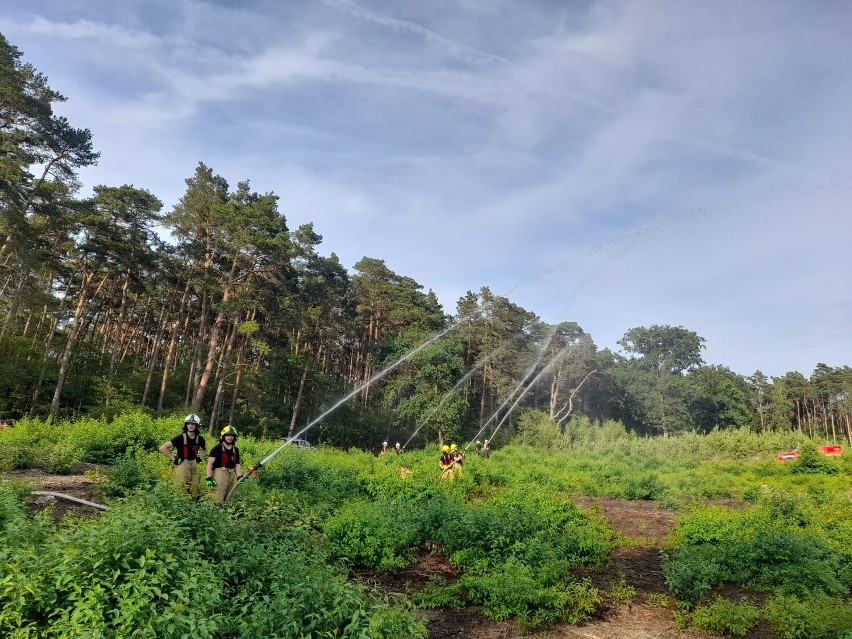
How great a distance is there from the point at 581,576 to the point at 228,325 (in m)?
36.4

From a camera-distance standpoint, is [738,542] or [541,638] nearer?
[541,638]

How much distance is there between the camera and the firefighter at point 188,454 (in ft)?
32.4

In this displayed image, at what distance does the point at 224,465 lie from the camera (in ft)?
33.0

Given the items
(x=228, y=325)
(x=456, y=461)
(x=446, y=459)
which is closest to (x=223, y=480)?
(x=446, y=459)

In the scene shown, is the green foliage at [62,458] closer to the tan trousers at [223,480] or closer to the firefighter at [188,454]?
the firefighter at [188,454]

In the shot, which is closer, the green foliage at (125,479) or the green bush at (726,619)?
the green bush at (726,619)

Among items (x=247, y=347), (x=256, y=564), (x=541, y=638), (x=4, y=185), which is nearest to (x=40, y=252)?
(x=4, y=185)

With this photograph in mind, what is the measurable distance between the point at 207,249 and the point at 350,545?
3139 centimetres

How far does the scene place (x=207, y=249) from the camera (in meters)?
36.8

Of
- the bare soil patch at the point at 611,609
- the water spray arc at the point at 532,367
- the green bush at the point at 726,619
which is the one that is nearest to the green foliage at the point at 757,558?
the bare soil patch at the point at 611,609

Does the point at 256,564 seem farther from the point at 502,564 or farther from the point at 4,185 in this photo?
the point at 4,185

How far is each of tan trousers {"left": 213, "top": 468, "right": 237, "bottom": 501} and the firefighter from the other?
1.57ft

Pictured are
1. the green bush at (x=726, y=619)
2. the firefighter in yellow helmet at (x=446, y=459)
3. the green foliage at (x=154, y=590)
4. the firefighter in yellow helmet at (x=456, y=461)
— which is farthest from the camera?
the firefighter in yellow helmet at (x=456, y=461)

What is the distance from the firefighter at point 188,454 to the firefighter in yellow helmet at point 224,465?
32cm
